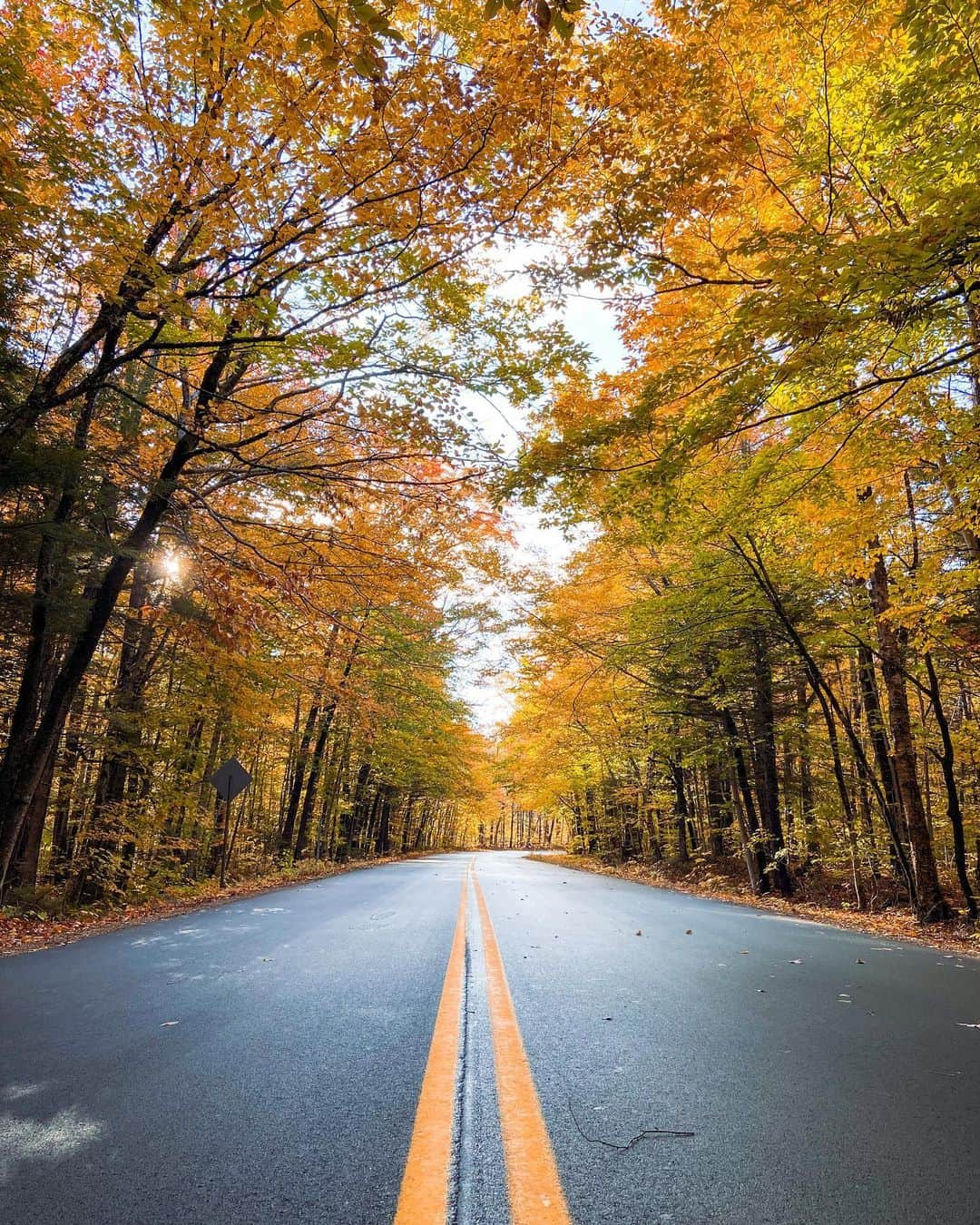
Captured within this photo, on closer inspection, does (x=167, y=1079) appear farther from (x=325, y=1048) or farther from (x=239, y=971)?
(x=239, y=971)

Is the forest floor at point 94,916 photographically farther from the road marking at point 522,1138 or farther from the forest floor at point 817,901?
the forest floor at point 817,901

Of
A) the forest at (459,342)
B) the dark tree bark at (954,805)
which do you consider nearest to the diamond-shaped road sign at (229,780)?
the forest at (459,342)

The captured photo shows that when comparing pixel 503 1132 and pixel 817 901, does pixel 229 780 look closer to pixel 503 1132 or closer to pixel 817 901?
pixel 503 1132

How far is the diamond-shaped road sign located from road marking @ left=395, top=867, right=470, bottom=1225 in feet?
30.4

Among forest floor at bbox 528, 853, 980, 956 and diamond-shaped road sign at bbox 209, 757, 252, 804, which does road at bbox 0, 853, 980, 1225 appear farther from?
diamond-shaped road sign at bbox 209, 757, 252, 804

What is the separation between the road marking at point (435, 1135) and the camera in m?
1.86

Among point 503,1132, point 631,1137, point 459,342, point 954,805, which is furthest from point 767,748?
point 503,1132

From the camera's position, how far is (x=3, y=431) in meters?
6.52

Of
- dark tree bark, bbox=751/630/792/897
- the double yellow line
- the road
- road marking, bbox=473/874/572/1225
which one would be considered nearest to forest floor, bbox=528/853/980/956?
dark tree bark, bbox=751/630/792/897

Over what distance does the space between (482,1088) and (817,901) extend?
11932mm

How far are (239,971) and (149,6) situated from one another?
796 centimetres

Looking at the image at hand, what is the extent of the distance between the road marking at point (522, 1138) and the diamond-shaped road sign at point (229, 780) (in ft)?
31.1

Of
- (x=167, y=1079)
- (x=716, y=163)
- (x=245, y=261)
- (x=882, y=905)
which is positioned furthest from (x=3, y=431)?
(x=882, y=905)

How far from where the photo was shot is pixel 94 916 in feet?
28.5
